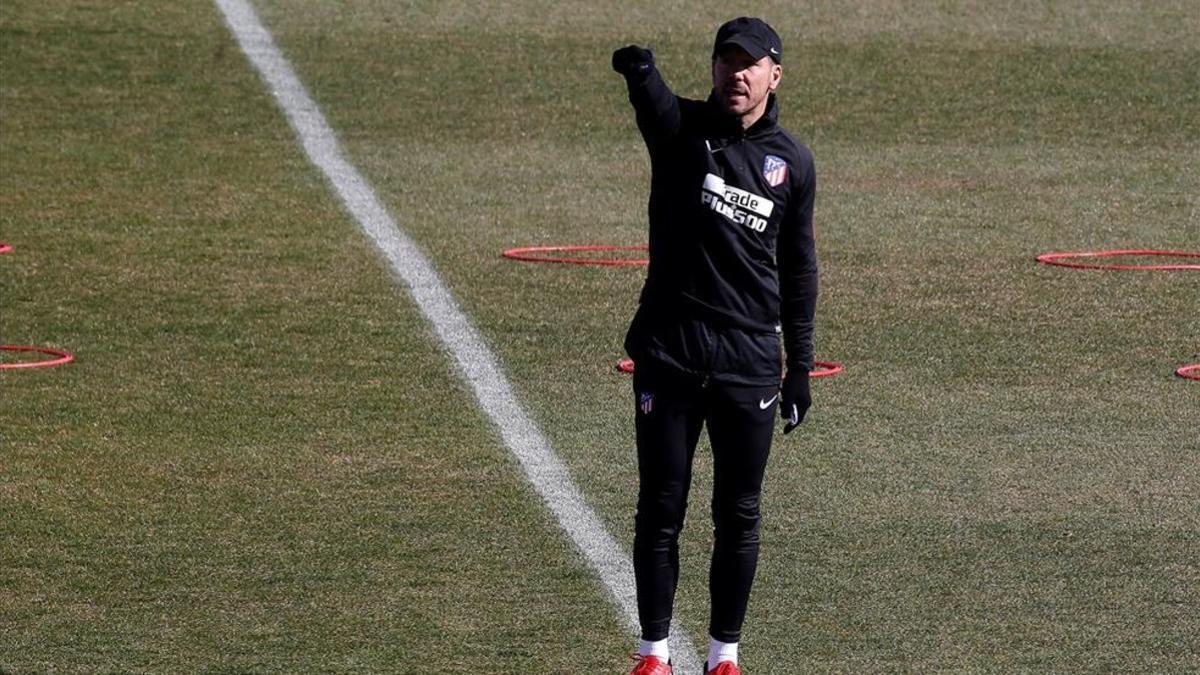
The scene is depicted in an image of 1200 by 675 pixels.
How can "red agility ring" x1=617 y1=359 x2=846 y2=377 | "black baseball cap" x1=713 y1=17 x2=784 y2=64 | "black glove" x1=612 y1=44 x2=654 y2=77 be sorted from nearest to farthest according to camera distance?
"black glove" x1=612 y1=44 x2=654 y2=77 → "black baseball cap" x1=713 y1=17 x2=784 y2=64 → "red agility ring" x1=617 y1=359 x2=846 y2=377

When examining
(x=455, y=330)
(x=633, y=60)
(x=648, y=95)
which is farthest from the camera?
(x=455, y=330)

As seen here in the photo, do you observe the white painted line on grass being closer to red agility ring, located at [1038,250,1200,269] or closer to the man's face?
the man's face

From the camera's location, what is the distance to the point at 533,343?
12.8m

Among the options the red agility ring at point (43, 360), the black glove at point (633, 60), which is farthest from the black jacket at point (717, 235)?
the red agility ring at point (43, 360)

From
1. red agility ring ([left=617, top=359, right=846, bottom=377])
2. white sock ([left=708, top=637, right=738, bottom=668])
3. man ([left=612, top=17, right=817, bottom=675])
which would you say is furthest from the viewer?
red agility ring ([left=617, top=359, right=846, bottom=377])

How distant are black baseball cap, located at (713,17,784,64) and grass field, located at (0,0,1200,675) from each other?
2016mm

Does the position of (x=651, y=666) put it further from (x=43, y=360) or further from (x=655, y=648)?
(x=43, y=360)

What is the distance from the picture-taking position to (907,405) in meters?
11.5

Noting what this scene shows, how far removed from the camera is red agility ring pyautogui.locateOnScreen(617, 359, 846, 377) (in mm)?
11969

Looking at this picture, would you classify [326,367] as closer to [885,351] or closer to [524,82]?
[885,351]

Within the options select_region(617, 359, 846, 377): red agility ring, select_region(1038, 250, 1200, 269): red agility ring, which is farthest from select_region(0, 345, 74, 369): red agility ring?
select_region(1038, 250, 1200, 269): red agility ring

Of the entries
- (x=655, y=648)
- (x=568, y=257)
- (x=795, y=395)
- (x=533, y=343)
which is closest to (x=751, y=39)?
(x=795, y=395)

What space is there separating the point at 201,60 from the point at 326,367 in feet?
30.3

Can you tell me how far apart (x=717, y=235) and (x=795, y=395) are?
0.61 meters
